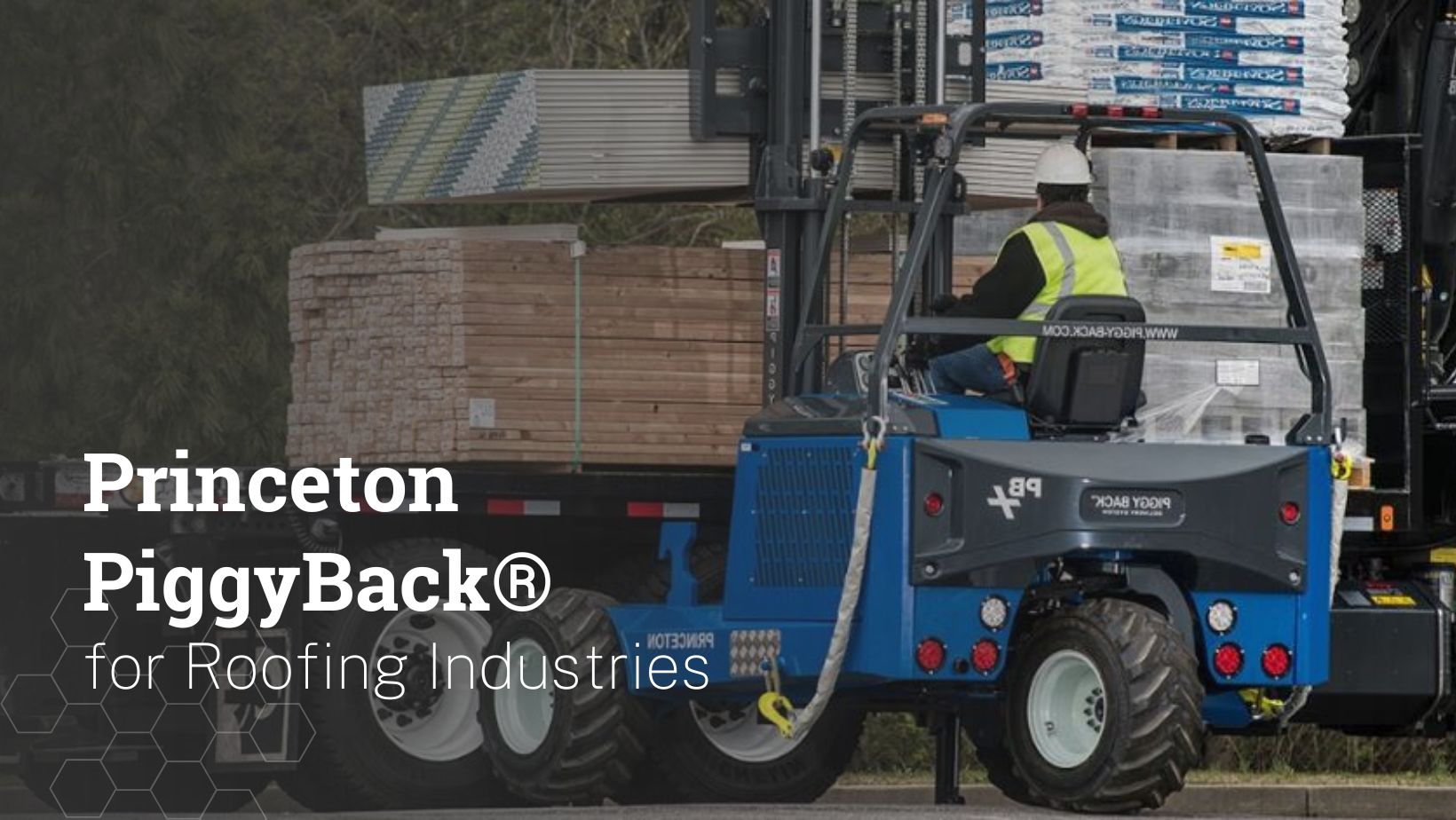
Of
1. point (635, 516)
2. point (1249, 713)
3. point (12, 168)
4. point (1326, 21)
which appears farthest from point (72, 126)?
point (1249, 713)

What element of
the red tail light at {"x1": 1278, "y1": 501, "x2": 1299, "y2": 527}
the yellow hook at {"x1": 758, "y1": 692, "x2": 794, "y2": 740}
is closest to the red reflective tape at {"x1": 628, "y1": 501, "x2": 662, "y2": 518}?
the yellow hook at {"x1": 758, "y1": 692, "x2": 794, "y2": 740}

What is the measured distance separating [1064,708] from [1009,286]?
4.74 ft

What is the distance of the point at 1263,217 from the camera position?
12.3 meters

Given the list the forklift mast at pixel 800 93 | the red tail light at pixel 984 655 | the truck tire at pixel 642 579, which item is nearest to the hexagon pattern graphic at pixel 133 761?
the truck tire at pixel 642 579

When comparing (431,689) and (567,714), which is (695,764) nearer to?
(431,689)

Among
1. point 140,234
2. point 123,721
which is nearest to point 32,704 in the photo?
point 123,721

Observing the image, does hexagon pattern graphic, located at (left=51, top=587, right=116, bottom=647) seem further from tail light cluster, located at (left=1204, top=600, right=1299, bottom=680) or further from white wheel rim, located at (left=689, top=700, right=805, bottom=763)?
tail light cluster, located at (left=1204, top=600, right=1299, bottom=680)

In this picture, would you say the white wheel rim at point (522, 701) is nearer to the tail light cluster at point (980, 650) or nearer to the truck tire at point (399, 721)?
the truck tire at point (399, 721)

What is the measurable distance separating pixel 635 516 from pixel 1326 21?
3436 millimetres

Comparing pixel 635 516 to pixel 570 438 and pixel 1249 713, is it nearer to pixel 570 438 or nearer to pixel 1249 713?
pixel 570 438

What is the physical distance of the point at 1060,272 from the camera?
38.5ft

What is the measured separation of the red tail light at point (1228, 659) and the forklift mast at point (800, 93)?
2062 mm

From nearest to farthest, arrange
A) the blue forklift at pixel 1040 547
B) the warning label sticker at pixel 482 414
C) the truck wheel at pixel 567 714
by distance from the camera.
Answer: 1. the blue forklift at pixel 1040 547
2. the truck wheel at pixel 567 714
3. the warning label sticker at pixel 482 414

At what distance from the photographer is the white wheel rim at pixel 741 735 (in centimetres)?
1432
